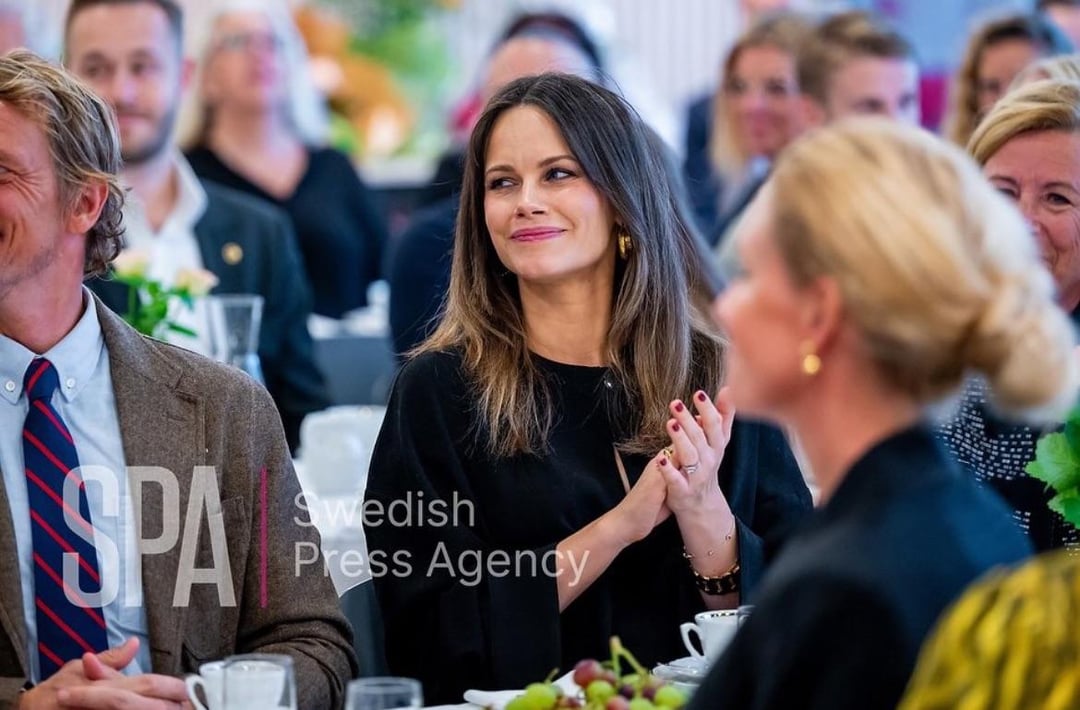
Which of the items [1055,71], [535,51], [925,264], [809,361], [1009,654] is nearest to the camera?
[1009,654]

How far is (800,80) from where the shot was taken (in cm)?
585

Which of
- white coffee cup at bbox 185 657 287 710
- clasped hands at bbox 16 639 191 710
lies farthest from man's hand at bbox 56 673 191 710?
white coffee cup at bbox 185 657 287 710

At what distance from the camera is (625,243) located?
2.88 meters

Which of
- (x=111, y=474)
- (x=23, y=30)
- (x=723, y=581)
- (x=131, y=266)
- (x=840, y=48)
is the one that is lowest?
(x=723, y=581)

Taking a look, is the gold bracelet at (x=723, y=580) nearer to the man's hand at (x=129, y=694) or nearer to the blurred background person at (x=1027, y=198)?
the blurred background person at (x=1027, y=198)

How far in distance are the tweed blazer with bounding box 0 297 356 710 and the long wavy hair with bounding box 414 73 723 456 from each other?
0.40 m

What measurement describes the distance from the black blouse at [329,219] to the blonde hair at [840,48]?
1.67 meters

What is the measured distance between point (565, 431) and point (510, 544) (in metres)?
0.22

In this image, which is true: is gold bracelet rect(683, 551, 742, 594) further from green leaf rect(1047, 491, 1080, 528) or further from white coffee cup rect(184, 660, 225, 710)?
white coffee cup rect(184, 660, 225, 710)

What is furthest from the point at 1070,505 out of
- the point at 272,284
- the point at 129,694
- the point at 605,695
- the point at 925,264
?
the point at 272,284

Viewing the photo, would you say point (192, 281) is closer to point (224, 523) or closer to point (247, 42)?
point (224, 523)

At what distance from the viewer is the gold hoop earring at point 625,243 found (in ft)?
9.41

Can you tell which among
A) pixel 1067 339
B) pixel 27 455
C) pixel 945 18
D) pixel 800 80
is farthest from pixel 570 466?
pixel 945 18

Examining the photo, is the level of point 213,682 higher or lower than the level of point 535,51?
lower
